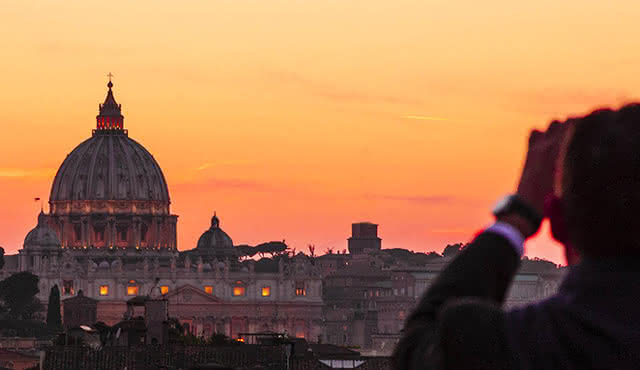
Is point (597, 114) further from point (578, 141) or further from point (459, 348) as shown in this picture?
point (459, 348)

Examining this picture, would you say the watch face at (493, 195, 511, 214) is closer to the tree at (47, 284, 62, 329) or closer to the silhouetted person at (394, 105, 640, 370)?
the silhouetted person at (394, 105, 640, 370)

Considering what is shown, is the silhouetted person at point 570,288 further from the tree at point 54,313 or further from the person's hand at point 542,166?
the tree at point 54,313

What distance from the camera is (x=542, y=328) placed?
172 inches

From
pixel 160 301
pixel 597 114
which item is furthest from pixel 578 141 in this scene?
pixel 160 301

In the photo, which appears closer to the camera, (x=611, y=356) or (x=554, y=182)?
(x=611, y=356)

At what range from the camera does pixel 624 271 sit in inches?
174

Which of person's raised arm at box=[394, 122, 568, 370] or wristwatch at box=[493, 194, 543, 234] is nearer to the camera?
Answer: person's raised arm at box=[394, 122, 568, 370]

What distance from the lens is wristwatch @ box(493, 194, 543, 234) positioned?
184 inches

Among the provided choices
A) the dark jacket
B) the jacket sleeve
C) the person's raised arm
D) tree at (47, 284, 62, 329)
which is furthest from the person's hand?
tree at (47, 284, 62, 329)

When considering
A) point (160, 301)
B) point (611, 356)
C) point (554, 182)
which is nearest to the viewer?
point (611, 356)

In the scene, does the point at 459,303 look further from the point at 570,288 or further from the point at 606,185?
the point at 606,185

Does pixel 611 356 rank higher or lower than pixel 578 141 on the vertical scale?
lower

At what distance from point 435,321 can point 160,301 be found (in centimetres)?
7003

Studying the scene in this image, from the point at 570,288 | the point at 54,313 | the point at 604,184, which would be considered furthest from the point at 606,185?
the point at 54,313
